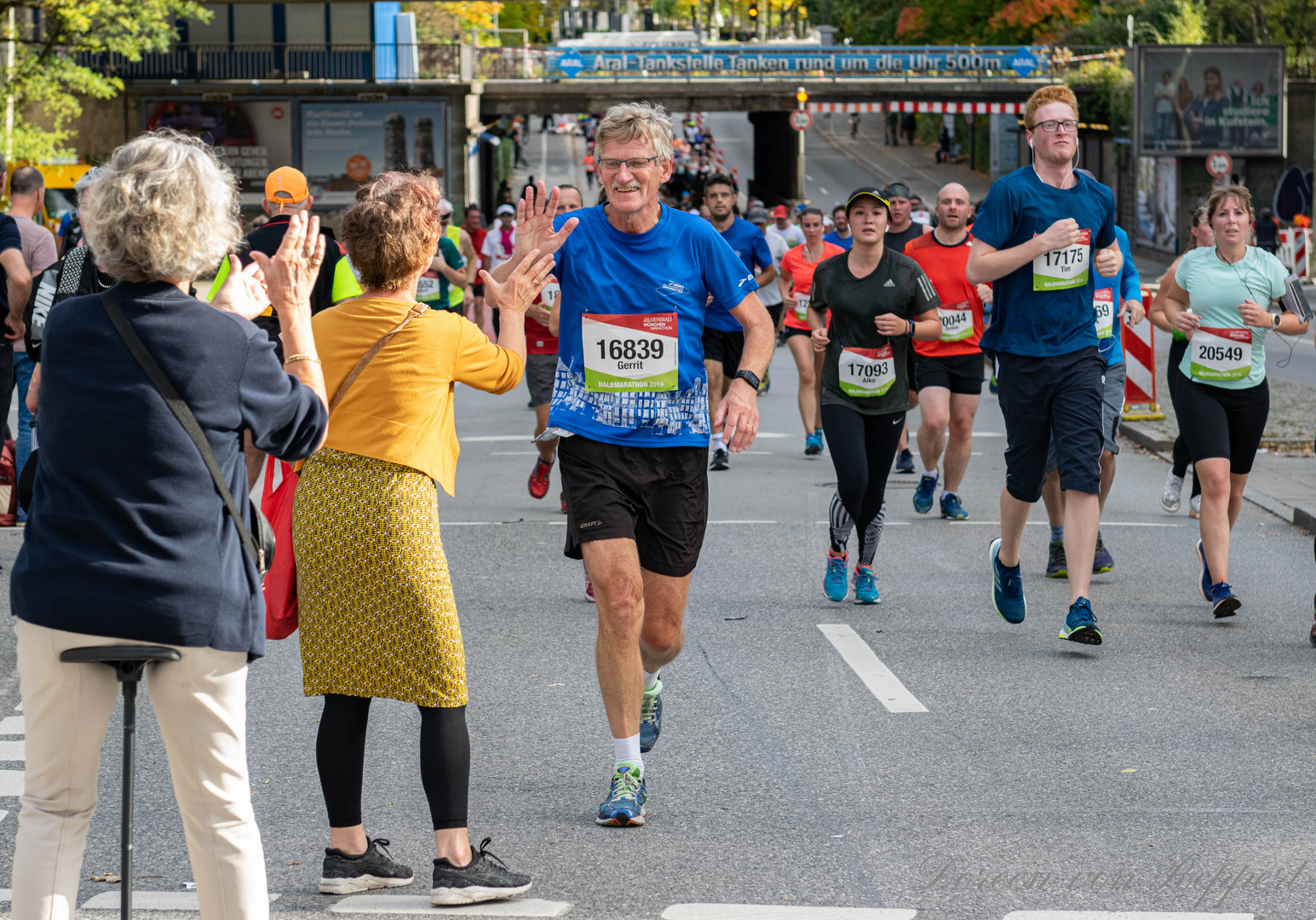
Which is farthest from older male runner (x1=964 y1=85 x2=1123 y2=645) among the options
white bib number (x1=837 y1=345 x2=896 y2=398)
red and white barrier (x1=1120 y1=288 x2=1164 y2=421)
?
red and white barrier (x1=1120 y1=288 x2=1164 y2=421)

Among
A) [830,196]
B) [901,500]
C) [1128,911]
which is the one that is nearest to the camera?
[1128,911]

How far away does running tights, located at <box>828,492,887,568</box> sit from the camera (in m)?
8.07

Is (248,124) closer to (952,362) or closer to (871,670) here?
(952,362)

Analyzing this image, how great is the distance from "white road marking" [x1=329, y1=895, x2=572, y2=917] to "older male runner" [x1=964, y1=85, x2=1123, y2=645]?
324 centimetres

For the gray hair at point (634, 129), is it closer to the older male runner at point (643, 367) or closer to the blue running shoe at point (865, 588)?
the older male runner at point (643, 367)

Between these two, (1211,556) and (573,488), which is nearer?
(573,488)

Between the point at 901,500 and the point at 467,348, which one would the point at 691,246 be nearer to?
the point at 467,348

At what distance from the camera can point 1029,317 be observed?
275 inches

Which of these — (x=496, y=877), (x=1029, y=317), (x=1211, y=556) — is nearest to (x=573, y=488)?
(x=496, y=877)

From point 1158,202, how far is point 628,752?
143 ft

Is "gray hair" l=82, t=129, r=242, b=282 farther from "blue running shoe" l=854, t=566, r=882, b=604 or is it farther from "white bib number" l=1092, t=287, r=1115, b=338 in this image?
"white bib number" l=1092, t=287, r=1115, b=338

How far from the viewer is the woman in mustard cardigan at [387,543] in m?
4.10

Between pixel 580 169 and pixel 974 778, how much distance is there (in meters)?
72.8

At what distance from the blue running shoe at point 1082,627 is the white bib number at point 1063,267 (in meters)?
1.28
